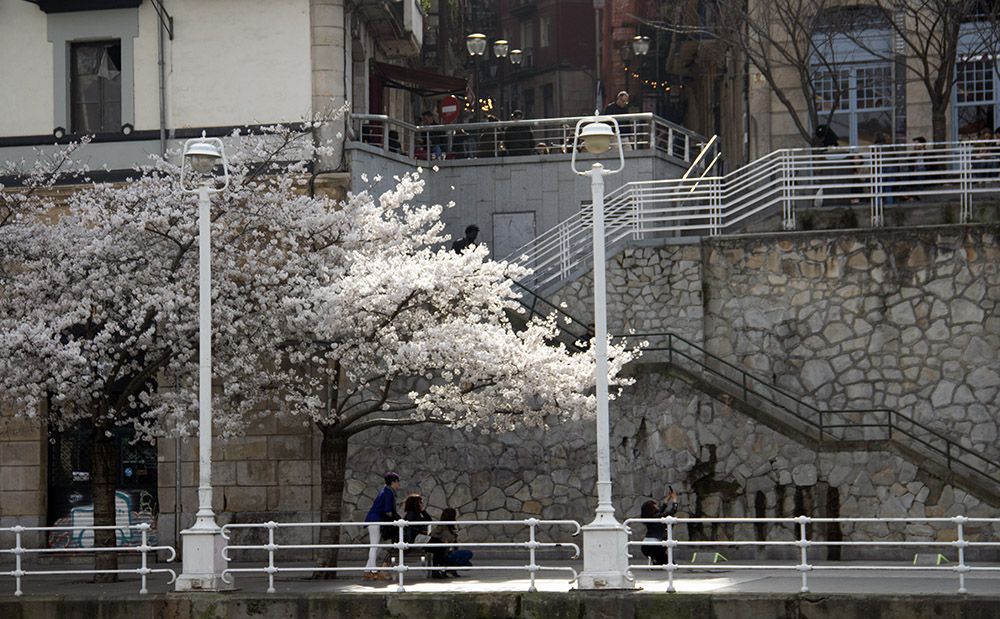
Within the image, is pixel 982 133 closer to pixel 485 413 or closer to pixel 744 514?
pixel 744 514

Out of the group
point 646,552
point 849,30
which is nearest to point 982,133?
point 849,30

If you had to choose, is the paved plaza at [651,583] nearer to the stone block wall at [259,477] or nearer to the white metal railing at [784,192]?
the stone block wall at [259,477]

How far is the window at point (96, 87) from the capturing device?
3409 centimetres

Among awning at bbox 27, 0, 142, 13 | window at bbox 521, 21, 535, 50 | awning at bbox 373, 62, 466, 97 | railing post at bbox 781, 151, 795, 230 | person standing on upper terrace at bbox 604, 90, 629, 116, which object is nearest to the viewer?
railing post at bbox 781, 151, 795, 230

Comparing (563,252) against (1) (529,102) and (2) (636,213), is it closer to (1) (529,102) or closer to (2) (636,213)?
(2) (636,213)

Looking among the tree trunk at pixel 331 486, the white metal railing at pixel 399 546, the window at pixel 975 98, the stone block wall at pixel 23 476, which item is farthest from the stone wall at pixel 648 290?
the stone block wall at pixel 23 476

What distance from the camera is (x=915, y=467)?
29953mm

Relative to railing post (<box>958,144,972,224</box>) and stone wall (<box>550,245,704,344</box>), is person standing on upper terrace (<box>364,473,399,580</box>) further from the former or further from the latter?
railing post (<box>958,144,972,224</box>)

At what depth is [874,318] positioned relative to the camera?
31.9 metres

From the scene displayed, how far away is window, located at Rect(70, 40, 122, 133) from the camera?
3409cm

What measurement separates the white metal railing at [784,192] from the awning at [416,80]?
16.4 ft

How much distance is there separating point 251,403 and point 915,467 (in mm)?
10519

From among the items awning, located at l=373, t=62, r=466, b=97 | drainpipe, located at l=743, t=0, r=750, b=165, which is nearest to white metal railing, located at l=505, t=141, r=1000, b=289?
drainpipe, located at l=743, t=0, r=750, b=165

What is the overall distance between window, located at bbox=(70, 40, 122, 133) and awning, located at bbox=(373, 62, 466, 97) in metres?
5.66
